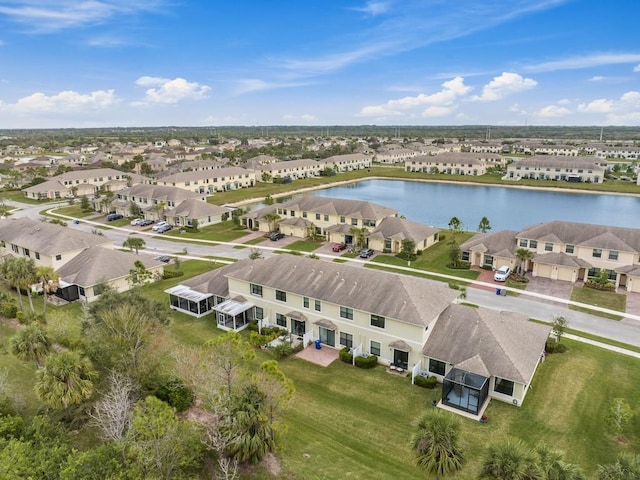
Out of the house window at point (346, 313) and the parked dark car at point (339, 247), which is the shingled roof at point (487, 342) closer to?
the house window at point (346, 313)

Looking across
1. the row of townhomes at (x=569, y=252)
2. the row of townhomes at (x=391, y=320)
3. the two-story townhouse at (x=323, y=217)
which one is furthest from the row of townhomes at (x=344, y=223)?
the row of townhomes at (x=391, y=320)

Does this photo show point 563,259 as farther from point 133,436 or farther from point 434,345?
point 133,436

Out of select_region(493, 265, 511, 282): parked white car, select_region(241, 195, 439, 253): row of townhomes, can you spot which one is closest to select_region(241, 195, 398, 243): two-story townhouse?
select_region(241, 195, 439, 253): row of townhomes

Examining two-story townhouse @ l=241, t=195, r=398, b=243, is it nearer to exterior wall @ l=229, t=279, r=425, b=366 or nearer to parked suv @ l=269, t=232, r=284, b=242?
parked suv @ l=269, t=232, r=284, b=242

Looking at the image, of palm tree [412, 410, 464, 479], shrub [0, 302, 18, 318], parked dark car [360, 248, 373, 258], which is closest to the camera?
palm tree [412, 410, 464, 479]

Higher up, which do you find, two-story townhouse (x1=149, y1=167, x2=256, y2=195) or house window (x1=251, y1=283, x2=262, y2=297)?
two-story townhouse (x1=149, y1=167, x2=256, y2=195)

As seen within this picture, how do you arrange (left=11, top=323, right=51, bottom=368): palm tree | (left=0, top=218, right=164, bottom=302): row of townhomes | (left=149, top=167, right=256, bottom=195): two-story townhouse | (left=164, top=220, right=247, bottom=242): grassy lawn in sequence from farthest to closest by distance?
(left=149, top=167, right=256, bottom=195): two-story townhouse → (left=164, top=220, right=247, bottom=242): grassy lawn → (left=0, top=218, right=164, bottom=302): row of townhomes → (left=11, top=323, right=51, bottom=368): palm tree

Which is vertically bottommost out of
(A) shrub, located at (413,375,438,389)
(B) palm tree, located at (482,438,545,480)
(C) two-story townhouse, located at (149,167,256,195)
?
(A) shrub, located at (413,375,438,389)
